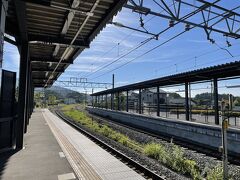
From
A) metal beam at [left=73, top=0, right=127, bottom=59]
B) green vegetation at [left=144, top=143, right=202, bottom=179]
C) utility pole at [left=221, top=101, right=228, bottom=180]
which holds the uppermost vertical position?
metal beam at [left=73, top=0, right=127, bottom=59]

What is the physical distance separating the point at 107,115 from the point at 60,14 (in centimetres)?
3289

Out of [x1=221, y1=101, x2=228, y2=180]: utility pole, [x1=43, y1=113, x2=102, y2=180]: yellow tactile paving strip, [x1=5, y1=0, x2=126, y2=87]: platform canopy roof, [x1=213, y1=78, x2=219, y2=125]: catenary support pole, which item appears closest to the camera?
[x1=221, y1=101, x2=228, y2=180]: utility pole

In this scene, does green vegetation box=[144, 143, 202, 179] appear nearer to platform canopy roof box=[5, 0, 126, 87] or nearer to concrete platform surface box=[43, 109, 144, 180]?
concrete platform surface box=[43, 109, 144, 180]

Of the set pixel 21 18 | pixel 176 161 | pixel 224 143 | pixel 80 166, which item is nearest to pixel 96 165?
pixel 80 166

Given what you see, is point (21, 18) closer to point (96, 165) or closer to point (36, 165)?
point (36, 165)

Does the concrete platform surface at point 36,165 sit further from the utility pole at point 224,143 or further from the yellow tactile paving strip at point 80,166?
the utility pole at point 224,143

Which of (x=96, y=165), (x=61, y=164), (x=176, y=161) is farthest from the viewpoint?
(x=176, y=161)

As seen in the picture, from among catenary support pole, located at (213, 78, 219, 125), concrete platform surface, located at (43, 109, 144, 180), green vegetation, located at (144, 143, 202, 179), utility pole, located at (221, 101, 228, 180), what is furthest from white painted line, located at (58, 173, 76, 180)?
catenary support pole, located at (213, 78, 219, 125)

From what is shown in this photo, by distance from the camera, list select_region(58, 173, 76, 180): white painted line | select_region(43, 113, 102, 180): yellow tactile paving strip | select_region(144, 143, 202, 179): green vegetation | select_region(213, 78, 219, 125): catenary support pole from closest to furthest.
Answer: select_region(58, 173, 76, 180): white painted line < select_region(43, 113, 102, 180): yellow tactile paving strip < select_region(144, 143, 202, 179): green vegetation < select_region(213, 78, 219, 125): catenary support pole

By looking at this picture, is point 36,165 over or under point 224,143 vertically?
under

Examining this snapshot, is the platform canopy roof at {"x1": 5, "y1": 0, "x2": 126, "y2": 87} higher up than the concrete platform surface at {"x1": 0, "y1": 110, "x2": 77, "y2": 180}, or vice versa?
the platform canopy roof at {"x1": 5, "y1": 0, "x2": 126, "y2": 87}

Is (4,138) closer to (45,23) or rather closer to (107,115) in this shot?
(45,23)

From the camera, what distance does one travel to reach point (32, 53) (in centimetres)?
1586

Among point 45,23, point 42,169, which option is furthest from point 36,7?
A: point 42,169
